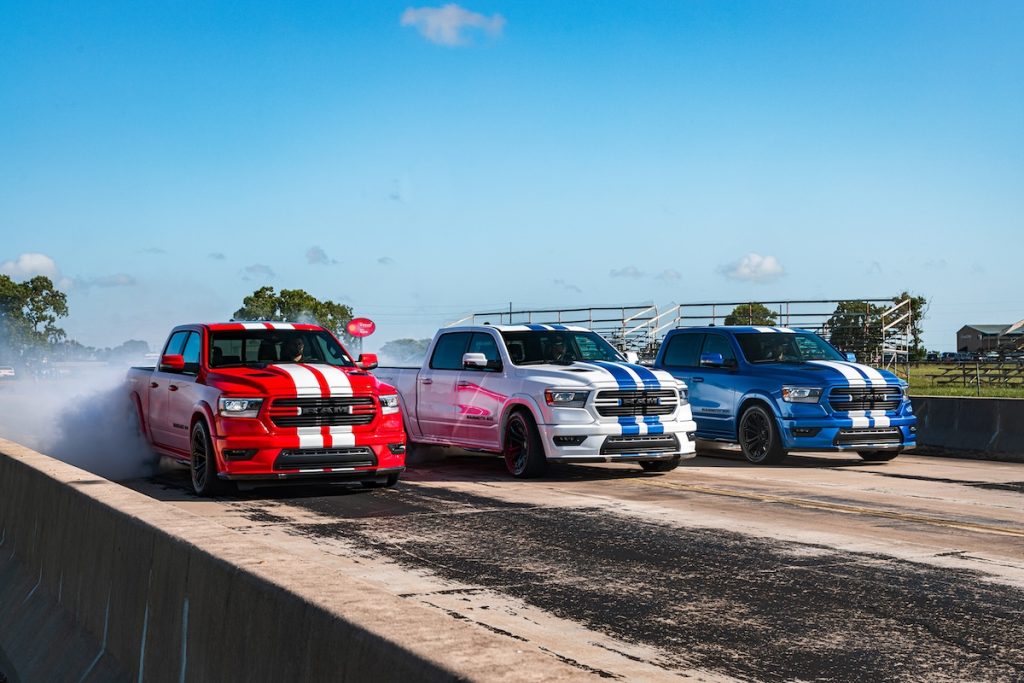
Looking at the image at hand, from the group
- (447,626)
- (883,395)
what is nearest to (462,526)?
(447,626)

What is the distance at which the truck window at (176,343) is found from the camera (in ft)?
47.3

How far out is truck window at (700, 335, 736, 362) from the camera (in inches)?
682

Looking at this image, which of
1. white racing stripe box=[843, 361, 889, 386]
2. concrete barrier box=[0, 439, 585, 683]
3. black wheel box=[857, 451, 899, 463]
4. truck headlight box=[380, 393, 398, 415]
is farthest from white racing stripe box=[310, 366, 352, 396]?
black wheel box=[857, 451, 899, 463]

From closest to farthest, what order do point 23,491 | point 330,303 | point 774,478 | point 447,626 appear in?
point 447,626, point 23,491, point 774,478, point 330,303

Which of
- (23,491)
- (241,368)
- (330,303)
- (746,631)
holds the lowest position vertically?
(746,631)

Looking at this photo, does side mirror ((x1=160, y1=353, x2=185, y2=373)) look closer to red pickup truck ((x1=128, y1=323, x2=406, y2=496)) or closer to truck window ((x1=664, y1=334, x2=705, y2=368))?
red pickup truck ((x1=128, y1=323, x2=406, y2=496))

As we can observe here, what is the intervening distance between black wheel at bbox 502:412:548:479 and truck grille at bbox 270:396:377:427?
2.27m

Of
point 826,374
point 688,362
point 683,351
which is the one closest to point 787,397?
point 826,374

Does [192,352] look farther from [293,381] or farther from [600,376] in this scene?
[600,376]

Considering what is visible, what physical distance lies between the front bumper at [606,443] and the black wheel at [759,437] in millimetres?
2285

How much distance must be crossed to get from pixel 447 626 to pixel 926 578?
5.07 metres

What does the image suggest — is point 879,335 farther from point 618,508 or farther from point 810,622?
point 810,622

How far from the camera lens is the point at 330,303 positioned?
99.9 meters

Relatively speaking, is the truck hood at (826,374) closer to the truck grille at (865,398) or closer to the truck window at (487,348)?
the truck grille at (865,398)
